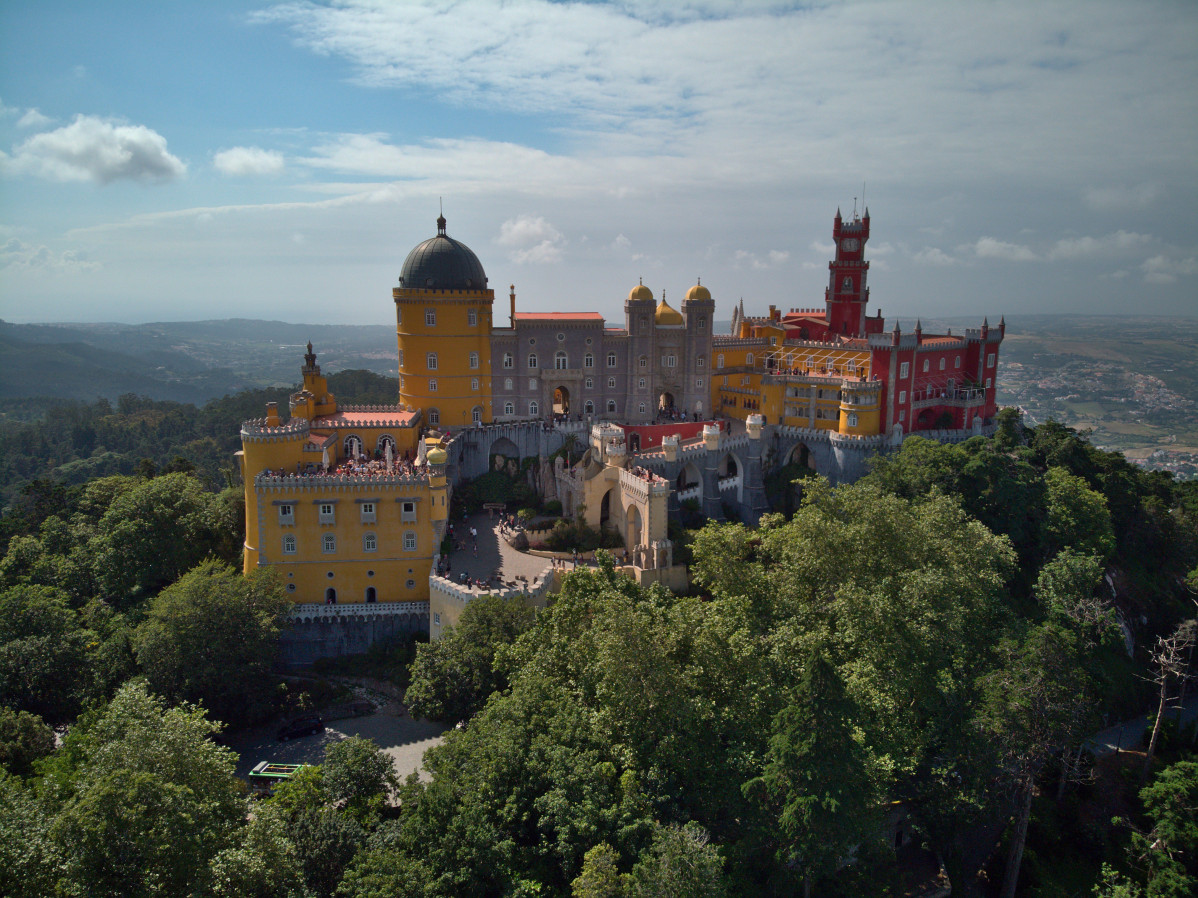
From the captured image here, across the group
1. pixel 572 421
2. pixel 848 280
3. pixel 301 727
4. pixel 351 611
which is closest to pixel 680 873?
Answer: pixel 301 727

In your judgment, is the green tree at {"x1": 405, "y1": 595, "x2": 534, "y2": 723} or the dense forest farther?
the green tree at {"x1": 405, "y1": 595, "x2": 534, "y2": 723}

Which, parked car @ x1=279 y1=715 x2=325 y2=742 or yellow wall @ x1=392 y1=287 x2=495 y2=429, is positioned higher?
yellow wall @ x1=392 y1=287 x2=495 y2=429

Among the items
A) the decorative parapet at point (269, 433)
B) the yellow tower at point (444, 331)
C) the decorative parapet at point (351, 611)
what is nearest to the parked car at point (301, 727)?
the decorative parapet at point (351, 611)

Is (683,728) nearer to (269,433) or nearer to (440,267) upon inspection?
(269,433)

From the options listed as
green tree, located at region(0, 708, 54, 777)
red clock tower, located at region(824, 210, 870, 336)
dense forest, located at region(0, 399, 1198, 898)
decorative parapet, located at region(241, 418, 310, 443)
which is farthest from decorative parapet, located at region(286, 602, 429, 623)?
red clock tower, located at region(824, 210, 870, 336)

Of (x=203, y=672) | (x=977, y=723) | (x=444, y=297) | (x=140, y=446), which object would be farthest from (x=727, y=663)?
(x=140, y=446)

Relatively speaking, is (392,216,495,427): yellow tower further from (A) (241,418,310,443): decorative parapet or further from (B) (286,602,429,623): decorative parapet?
(B) (286,602,429,623): decorative parapet

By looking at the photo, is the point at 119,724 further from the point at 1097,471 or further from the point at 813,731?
the point at 1097,471
